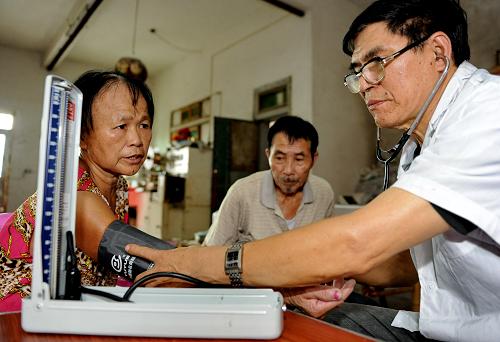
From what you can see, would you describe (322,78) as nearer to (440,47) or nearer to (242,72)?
(242,72)

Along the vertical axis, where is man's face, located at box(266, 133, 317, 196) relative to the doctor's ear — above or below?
below

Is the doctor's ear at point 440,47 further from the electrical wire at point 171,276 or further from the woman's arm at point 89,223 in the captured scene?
the woman's arm at point 89,223

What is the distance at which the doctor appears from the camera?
72 cm

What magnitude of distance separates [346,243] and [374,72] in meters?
0.62

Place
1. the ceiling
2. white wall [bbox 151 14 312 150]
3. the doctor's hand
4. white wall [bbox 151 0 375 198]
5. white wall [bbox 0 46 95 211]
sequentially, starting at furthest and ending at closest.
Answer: white wall [bbox 0 46 95 211]
the ceiling
white wall [bbox 151 14 312 150]
white wall [bbox 151 0 375 198]
the doctor's hand

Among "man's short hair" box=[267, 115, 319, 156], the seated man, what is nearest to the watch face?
the seated man

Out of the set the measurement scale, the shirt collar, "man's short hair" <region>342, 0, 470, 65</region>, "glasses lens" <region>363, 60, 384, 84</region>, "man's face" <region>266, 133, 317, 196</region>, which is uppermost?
"man's short hair" <region>342, 0, 470, 65</region>

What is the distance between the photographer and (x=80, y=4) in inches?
207

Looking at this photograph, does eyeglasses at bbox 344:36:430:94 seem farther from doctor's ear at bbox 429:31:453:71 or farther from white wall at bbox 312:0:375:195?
white wall at bbox 312:0:375:195

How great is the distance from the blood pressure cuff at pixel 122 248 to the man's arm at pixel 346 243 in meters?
0.30

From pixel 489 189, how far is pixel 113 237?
0.86 m

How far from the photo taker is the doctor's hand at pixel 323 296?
2.89 feet

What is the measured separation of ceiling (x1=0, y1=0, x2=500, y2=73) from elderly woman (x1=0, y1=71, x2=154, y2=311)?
407 cm

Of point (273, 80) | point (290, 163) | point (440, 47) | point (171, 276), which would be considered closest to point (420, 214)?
point (171, 276)
